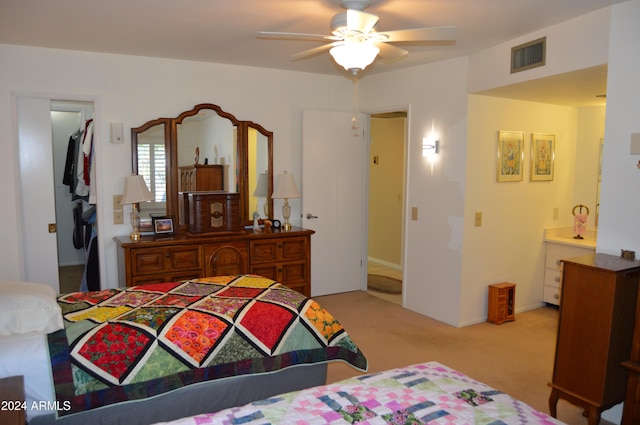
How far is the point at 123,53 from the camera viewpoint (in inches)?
168

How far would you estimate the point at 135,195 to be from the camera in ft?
13.5

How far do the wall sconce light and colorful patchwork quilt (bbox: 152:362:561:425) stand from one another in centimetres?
294

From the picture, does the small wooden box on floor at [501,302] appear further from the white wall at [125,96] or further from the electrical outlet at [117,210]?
the electrical outlet at [117,210]

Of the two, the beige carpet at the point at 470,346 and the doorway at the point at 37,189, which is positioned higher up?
the doorway at the point at 37,189

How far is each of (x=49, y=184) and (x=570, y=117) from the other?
526 centimetres

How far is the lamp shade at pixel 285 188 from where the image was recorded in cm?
482

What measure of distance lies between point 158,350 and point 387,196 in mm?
5114

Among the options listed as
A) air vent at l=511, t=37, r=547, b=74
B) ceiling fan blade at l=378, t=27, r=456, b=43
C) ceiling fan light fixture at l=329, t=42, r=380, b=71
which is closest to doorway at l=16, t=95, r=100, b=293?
ceiling fan light fixture at l=329, t=42, r=380, b=71

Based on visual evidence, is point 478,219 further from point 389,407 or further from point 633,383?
point 389,407

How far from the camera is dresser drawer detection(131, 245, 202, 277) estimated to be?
4.01 metres

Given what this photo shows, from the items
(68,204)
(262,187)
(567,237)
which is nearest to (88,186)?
(262,187)

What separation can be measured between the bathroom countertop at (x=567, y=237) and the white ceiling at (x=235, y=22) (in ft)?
4.96

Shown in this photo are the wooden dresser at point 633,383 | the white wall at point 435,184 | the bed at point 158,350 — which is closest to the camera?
the bed at point 158,350

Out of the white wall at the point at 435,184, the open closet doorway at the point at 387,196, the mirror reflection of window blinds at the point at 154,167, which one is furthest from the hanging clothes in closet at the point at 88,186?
the open closet doorway at the point at 387,196
